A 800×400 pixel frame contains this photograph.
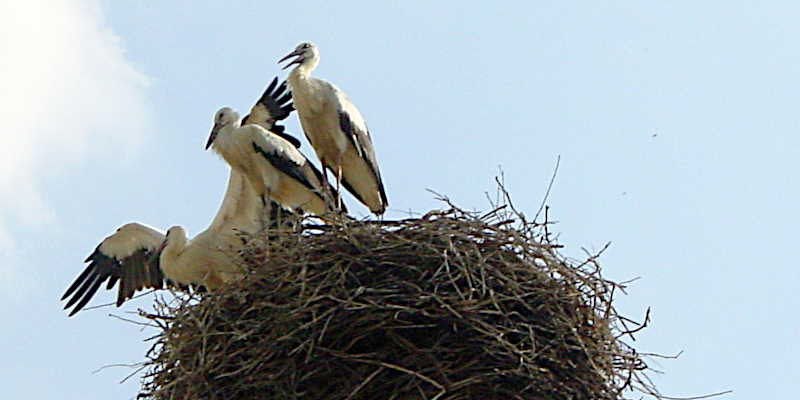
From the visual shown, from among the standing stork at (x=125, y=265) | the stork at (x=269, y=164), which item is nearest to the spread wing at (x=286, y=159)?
the stork at (x=269, y=164)

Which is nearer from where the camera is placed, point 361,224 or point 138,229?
point 361,224

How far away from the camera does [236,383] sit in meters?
5.86

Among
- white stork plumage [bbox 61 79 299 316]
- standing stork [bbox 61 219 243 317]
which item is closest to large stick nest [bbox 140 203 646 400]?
white stork plumage [bbox 61 79 299 316]

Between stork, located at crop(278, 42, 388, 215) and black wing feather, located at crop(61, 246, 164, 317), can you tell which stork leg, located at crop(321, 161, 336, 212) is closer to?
stork, located at crop(278, 42, 388, 215)

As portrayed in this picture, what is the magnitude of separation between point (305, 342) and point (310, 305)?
19 centimetres

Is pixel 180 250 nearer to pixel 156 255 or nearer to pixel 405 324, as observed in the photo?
pixel 156 255

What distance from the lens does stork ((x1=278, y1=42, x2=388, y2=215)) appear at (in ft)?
27.0

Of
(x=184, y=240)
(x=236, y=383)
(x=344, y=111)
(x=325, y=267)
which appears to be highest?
(x=344, y=111)

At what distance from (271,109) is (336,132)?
39.1 inches

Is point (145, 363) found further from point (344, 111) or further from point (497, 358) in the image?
point (344, 111)

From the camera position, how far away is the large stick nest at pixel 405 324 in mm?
5746

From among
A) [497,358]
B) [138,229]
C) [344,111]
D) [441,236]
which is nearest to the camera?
[497,358]

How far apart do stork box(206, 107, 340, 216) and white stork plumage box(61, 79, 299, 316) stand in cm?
12

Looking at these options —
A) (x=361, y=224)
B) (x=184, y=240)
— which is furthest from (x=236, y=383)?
(x=184, y=240)
